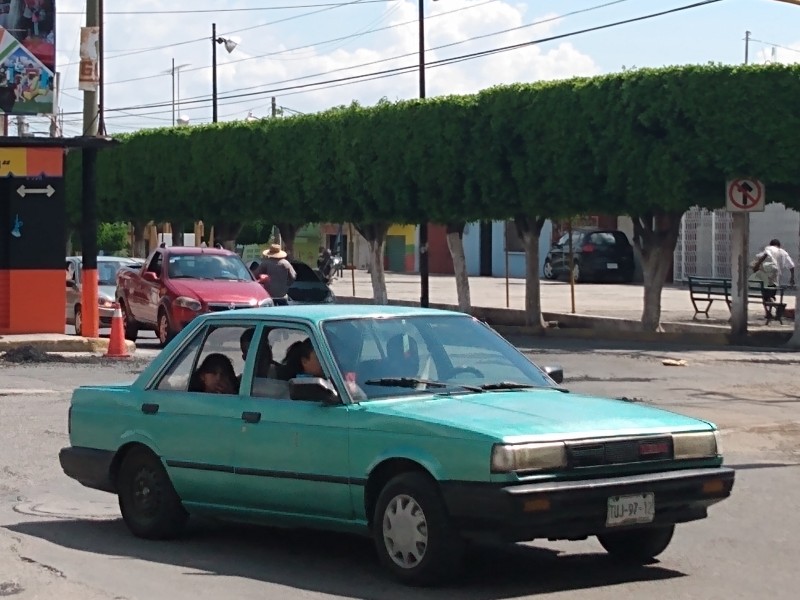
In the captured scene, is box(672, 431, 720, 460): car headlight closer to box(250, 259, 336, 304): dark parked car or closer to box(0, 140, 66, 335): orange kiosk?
box(0, 140, 66, 335): orange kiosk

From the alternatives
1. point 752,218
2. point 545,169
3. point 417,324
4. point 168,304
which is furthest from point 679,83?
point 752,218

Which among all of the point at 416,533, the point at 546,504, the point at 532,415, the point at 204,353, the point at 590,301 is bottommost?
the point at 416,533

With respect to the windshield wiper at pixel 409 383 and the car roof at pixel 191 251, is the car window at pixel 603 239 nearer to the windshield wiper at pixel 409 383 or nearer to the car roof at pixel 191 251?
the car roof at pixel 191 251

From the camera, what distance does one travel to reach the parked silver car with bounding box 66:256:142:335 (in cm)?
3067

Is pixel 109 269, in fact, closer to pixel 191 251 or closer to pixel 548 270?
pixel 191 251

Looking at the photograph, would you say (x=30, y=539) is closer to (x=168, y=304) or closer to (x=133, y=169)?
(x=168, y=304)

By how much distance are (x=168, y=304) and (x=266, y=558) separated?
17.4m

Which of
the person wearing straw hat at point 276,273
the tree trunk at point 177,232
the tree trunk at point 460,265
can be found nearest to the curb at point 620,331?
the tree trunk at point 460,265

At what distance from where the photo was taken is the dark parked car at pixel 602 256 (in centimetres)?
5544

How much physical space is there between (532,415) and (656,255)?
76.8ft

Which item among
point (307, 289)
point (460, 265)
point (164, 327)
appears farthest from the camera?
point (460, 265)

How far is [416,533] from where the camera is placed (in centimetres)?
780

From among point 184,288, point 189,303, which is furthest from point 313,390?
point 184,288

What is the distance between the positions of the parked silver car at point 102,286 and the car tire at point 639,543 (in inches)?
865
